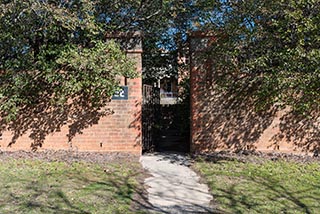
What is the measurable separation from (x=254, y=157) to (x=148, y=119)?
299cm

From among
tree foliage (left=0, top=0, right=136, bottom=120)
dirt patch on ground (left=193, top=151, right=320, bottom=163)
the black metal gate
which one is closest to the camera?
tree foliage (left=0, top=0, right=136, bottom=120)

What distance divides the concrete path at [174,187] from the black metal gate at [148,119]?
79 centimetres

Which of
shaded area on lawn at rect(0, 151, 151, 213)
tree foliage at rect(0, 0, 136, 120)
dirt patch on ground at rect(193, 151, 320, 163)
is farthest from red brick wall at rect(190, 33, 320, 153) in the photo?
shaded area on lawn at rect(0, 151, 151, 213)

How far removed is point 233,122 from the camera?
7.98 metres

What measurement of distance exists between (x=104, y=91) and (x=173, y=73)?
4012 mm

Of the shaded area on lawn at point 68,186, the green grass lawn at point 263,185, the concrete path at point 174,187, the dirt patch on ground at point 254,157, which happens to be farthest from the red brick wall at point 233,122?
the shaded area on lawn at point 68,186

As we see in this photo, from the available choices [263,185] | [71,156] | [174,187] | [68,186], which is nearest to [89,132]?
[71,156]

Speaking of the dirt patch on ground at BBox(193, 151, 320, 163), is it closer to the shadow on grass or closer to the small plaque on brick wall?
the shadow on grass

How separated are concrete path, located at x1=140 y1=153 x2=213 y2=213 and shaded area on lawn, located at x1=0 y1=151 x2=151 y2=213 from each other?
10.6 inches

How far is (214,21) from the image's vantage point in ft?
25.7

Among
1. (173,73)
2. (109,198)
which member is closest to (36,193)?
(109,198)

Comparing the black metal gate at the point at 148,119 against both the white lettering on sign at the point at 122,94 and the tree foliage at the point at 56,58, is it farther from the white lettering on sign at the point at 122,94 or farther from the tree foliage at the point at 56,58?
the tree foliage at the point at 56,58

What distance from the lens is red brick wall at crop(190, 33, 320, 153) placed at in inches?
310

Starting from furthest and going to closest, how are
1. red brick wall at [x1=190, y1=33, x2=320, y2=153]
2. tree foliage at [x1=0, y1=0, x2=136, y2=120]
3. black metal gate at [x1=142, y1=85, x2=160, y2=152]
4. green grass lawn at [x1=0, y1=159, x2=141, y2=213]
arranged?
black metal gate at [x1=142, y1=85, x2=160, y2=152] < red brick wall at [x1=190, y1=33, x2=320, y2=153] < tree foliage at [x1=0, y1=0, x2=136, y2=120] < green grass lawn at [x1=0, y1=159, x2=141, y2=213]
